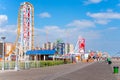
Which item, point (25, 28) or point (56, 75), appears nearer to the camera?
point (56, 75)

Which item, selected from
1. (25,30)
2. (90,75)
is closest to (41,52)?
(25,30)

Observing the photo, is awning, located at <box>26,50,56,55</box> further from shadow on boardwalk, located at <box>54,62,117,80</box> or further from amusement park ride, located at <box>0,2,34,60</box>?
shadow on boardwalk, located at <box>54,62,117,80</box>

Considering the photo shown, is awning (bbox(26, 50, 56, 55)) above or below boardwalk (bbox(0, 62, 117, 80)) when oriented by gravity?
above

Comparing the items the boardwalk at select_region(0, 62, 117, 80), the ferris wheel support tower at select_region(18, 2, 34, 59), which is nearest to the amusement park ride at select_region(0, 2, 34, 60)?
the ferris wheel support tower at select_region(18, 2, 34, 59)

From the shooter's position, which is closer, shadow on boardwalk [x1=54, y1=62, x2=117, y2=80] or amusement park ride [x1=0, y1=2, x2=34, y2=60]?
shadow on boardwalk [x1=54, y1=62, x2=117, y2=80]

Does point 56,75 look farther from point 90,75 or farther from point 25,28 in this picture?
point 25,28

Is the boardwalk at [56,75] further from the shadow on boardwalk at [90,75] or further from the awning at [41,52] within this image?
the awning at [41,52]

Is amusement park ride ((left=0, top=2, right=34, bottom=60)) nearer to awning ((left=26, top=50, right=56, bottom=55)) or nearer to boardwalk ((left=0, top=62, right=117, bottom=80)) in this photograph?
awning ((left=26, top=50, right=56, bottom=55))

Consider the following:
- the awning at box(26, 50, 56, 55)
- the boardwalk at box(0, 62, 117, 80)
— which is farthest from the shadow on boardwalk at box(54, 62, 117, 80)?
the awning at box(26, 50, 56, 55)

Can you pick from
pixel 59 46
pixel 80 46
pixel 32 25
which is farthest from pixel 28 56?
pixel 80 46

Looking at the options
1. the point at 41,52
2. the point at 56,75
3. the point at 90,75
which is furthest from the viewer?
the point at 41,52

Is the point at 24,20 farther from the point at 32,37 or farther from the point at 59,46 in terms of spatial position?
the point at 59,46

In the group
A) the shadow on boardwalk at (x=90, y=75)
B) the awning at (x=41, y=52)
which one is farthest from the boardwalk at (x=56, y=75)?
the awning at (x=41, y=52)

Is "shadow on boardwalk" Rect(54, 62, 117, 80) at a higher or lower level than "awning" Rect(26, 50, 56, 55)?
lower
